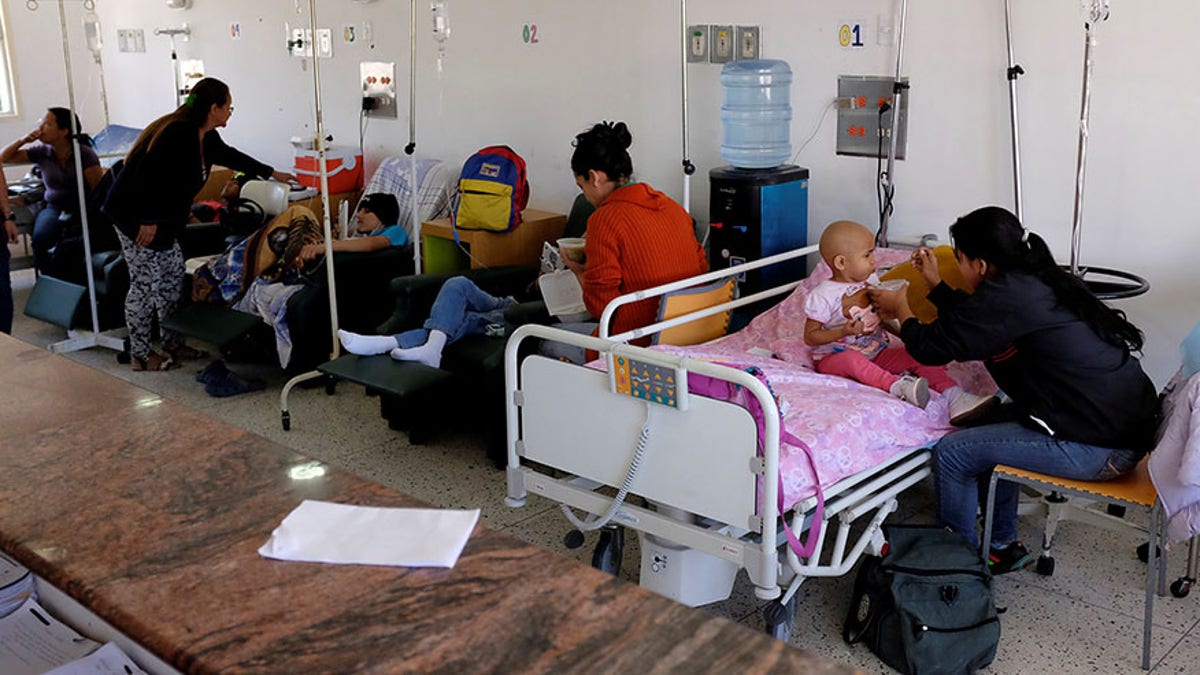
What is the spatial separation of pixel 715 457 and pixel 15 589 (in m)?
1.55

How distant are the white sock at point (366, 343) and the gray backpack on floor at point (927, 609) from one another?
7.30 ft

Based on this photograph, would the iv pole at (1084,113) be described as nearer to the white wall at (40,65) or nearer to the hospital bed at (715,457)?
the hospital bed at (715,457)

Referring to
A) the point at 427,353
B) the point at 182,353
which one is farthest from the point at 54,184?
the point at 427,353

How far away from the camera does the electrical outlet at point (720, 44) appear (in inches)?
189

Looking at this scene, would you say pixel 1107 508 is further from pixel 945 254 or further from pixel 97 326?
pixel 97 326

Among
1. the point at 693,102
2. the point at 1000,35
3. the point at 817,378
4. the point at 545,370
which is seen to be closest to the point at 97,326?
the point at 693,102

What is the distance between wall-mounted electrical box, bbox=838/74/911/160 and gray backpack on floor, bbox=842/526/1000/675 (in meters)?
1.85

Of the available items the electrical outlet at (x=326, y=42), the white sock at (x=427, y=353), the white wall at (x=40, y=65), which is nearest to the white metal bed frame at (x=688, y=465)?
the white sock at (x=427, y=353)

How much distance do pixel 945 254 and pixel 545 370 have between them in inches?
61.5

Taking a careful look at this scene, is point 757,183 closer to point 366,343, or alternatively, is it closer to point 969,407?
point 969,407

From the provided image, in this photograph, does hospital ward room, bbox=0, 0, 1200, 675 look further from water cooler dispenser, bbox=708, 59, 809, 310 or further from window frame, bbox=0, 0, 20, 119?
window frame, bbox=0, 0, 20, 119

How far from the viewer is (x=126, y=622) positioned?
1.45 metres

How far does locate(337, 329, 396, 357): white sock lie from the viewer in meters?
4.54

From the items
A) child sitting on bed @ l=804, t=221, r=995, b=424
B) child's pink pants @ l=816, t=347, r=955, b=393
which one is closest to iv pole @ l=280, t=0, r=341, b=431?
child sitting on bed @ l=804, t=221, r=995, b=424
